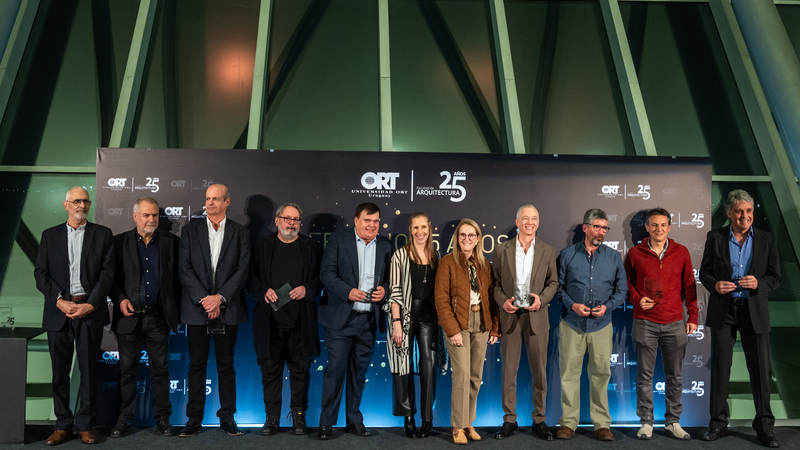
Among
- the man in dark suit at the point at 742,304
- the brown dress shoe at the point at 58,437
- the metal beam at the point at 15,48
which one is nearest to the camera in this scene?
the brown dress shoe at the point at 58,437

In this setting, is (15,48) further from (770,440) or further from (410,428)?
(770,440)

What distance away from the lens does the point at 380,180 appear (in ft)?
14.5

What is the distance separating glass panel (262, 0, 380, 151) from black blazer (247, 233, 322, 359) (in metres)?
1.41

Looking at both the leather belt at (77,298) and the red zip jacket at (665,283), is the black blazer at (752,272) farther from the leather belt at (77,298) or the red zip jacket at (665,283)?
the leather belt at (77,298)

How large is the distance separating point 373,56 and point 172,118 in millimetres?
2148

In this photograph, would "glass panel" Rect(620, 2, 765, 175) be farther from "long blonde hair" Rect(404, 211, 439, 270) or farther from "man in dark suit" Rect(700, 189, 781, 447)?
"long blonde hair" Rect(404, 211, 439, 270)

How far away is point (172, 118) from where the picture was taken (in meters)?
5.14

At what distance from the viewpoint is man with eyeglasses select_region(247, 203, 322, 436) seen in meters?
4.00

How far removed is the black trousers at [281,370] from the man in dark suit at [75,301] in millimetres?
1233

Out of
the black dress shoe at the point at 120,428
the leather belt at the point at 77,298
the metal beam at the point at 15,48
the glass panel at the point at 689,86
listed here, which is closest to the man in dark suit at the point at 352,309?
the black dress shoe at the point at 120,428

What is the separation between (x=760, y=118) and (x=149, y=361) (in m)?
6.08

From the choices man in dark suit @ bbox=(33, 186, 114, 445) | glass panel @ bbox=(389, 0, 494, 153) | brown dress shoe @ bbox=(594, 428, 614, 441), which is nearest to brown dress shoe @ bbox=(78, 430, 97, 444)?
man in dark suit @ bbox=(33, 186, 114, 445)

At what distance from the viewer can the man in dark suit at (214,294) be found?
3961 mm

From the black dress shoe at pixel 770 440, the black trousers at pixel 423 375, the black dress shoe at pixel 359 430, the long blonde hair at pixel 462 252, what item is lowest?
the black dress shoe at pixel 770 440
